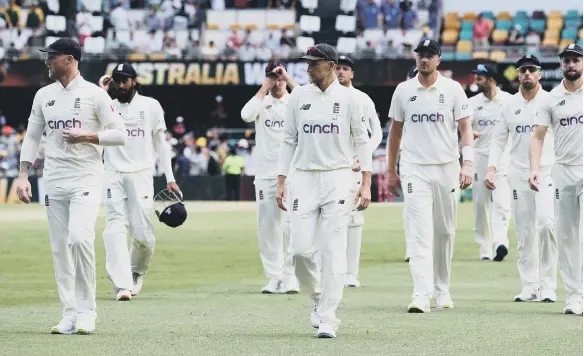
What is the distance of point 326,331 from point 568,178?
3037 mm

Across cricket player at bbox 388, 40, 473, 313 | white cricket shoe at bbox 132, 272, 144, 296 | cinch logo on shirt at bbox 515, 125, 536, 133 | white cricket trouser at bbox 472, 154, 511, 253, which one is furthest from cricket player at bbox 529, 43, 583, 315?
white cricket trouser at bbox 472, 154, 511, 253

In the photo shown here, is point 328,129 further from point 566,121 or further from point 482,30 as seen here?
point 482,30

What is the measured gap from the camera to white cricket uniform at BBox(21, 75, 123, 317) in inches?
433

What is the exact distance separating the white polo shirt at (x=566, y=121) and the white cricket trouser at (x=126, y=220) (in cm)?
455

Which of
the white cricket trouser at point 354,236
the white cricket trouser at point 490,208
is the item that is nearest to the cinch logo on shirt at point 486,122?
the white cricket trouser at point 490,208

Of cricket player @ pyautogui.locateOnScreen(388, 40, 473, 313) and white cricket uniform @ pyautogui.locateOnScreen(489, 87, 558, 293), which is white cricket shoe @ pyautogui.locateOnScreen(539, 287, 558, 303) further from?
cricket player @ pyautogui.locateOnScreen(388, 40, 473, 313)

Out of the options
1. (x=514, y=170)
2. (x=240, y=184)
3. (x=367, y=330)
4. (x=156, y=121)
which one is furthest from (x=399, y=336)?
(x=240, y=184)

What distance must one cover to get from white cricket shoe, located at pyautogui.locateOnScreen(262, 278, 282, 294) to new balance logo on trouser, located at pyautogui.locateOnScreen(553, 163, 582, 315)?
3.68 m

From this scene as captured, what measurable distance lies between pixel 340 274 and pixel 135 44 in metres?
35.2

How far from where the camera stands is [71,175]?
1105 centimetres

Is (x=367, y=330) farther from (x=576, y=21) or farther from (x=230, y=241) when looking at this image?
(x=576, y=21)

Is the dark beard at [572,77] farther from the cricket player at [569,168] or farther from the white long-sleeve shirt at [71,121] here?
the white long-sleeve shirt at [71,121]

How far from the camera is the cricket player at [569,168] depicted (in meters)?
12.3

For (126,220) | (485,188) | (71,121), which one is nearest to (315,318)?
(71,121)
